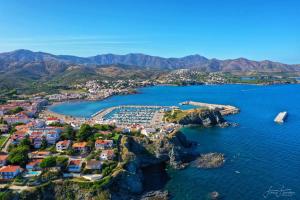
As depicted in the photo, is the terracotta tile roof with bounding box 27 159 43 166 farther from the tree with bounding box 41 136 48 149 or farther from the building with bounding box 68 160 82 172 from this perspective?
the tree with bounding box 41 136 48 149

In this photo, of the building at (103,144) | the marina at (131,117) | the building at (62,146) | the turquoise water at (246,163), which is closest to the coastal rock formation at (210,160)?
the turquoise water at (246,163)

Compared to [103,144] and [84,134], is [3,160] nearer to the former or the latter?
[84,134]

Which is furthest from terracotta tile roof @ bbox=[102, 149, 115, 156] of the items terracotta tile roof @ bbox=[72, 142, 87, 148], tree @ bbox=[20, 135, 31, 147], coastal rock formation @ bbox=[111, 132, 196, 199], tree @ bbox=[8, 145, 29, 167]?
tree @ bbox=[20, 135, 31, 147]

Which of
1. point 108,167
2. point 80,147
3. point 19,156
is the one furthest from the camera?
point 80,147

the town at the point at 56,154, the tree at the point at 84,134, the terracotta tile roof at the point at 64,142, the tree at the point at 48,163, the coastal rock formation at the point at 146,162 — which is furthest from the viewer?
the tree at the point at 84,134

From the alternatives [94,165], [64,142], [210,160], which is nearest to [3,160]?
[64,142]

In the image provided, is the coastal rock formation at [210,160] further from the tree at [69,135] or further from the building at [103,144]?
the tree at [69,135]
